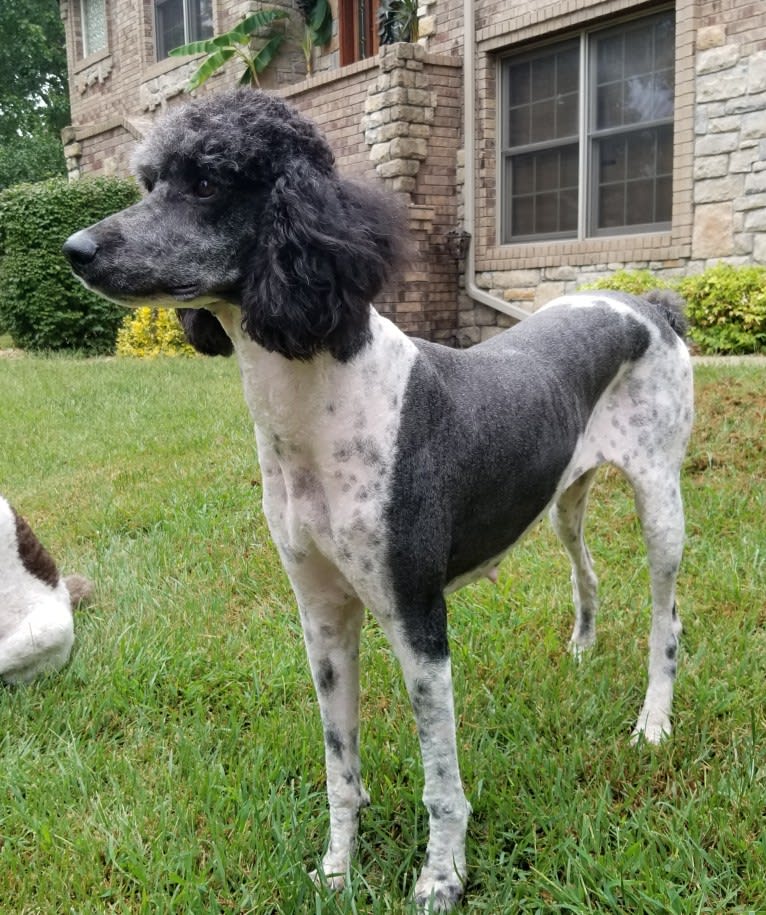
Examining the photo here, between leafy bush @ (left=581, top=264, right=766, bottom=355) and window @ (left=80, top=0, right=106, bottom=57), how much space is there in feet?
45.1

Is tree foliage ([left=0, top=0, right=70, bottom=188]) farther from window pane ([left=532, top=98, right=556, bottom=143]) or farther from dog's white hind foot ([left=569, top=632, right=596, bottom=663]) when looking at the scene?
dog's white hind foot ([left=569, top=632, right=596, bottom=663])

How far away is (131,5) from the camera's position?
1598cm

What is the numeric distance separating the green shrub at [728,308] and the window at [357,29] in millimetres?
7371

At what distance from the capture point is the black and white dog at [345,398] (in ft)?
5.89

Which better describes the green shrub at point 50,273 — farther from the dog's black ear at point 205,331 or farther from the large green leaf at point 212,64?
the dog's black ear at point 205,331

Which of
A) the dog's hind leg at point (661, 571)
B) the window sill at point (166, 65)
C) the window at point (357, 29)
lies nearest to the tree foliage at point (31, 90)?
A: the window sill at point (166, 65)

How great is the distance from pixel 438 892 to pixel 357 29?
13.2m

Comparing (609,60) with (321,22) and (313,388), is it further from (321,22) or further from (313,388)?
(313,388)

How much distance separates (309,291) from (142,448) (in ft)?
15.6

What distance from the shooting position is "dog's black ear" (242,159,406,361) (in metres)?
1.77

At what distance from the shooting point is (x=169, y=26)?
51.9 ft

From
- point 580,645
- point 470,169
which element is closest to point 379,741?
point 580,645

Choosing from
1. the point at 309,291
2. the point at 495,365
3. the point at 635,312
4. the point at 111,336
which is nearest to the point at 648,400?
the point at 635,312

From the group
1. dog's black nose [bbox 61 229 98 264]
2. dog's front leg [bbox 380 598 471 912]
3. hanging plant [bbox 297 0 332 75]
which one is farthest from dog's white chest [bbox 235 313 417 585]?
hanging plant [bbox 297 0 332 75]
